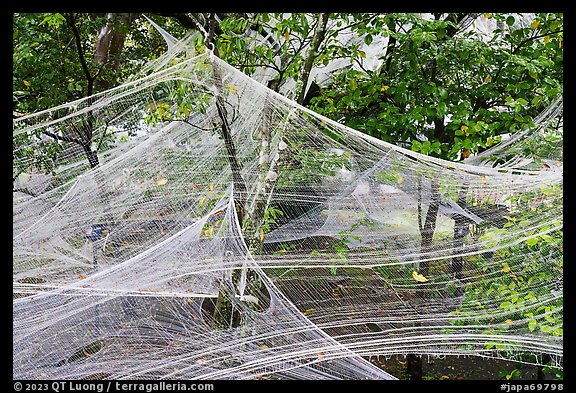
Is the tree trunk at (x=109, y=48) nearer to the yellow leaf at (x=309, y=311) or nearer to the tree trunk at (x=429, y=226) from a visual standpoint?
the yellow leaf at (x=309, y=311)

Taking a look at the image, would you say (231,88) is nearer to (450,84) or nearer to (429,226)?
(429,226)

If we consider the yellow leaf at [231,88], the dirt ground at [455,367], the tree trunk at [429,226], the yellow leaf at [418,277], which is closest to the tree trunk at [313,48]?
the yellow leaf at [231,88]

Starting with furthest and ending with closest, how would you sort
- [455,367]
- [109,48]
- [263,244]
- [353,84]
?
[109,48] < [455,367] < [353,84] < [263,244]

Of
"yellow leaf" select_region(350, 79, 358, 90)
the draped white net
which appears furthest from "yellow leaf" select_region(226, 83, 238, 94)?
"yellow leaf" select_region(350, 79, 358, 90)

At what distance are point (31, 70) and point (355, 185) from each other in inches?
79.7

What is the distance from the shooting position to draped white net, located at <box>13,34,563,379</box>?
2033mm

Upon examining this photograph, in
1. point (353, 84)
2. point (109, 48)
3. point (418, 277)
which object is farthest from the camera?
point (109, 48)

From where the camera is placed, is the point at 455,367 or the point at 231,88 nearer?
the point at 231,88

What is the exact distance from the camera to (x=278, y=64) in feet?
9.29

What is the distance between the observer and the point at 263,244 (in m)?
2.42

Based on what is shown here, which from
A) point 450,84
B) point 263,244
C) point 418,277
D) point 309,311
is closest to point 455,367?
point 418,277

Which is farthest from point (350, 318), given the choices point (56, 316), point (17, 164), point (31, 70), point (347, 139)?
point (31, 70)

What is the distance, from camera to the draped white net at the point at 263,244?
6.67ft

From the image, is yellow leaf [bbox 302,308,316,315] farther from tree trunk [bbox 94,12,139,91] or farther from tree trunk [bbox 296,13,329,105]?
tree trunk [bbox 94,12,139,91]
